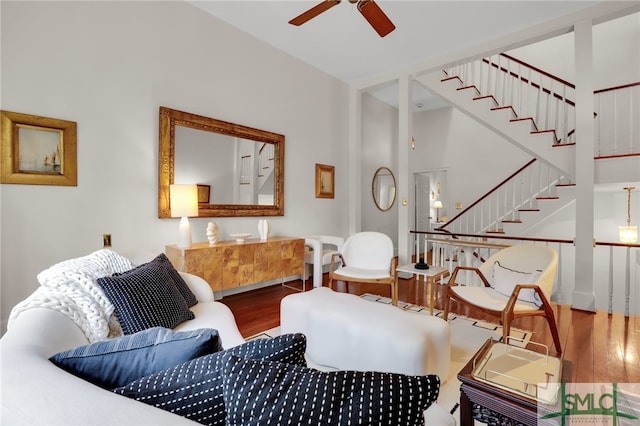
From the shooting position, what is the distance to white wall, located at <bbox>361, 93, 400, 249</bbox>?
6.04 meters

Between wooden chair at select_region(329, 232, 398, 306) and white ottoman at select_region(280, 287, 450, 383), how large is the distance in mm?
1089

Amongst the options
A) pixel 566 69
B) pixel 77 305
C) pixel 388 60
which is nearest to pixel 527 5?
pixel 388 60

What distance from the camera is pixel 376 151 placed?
20.7 feet

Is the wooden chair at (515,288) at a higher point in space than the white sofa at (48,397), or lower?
A: lower

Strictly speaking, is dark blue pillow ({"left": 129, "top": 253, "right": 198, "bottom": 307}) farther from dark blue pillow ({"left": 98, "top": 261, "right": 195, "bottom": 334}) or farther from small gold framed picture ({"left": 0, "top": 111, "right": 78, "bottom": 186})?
Answer: small gold framed picture ({"left": 0, "top": 111, "right": 78, "bottom": 186})

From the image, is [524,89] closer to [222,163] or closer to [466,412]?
[222,163]

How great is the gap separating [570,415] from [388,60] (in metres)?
4.50

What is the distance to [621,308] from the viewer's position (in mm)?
5250

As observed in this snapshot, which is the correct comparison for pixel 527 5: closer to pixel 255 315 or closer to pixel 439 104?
pixel 439 104

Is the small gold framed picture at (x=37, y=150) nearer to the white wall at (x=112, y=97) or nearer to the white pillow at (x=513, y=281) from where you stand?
the white wall at (x=112, y=97)

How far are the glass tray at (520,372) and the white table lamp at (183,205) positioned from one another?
2677 millimetres

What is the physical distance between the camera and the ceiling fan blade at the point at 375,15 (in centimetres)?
225

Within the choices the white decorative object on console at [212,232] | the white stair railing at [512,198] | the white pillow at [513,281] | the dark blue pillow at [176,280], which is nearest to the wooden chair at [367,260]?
the white pillow at [513,281]

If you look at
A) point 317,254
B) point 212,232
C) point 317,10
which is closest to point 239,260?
point 212,232
